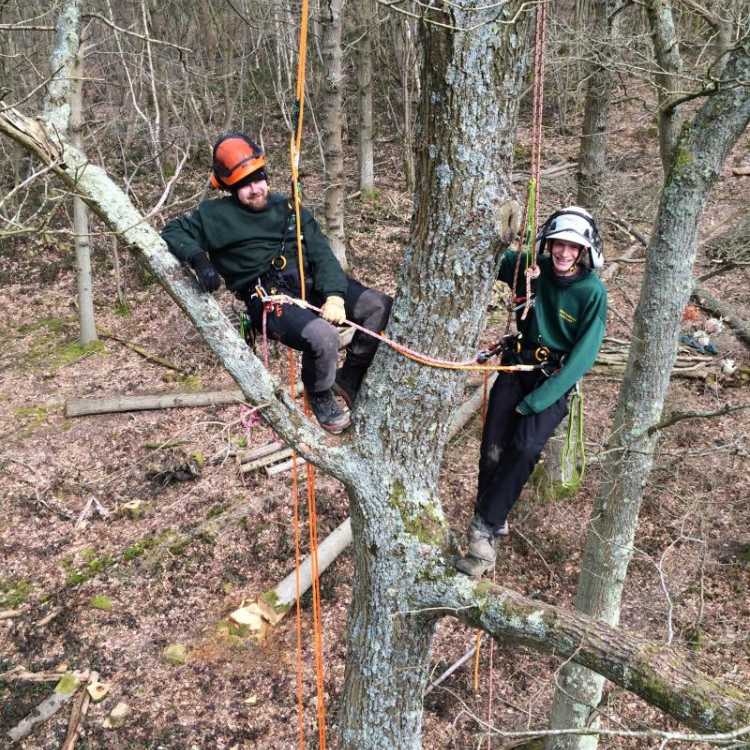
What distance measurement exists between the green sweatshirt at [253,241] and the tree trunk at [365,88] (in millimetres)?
9721

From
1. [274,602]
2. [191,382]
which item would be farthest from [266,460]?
[191,382]

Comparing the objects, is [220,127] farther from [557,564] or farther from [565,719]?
[565,719]

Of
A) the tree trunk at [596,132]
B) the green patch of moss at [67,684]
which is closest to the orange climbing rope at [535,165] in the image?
the tree trunk at [596,132]

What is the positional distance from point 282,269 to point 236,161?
1.96 ft

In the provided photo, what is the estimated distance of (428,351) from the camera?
2.87 metres

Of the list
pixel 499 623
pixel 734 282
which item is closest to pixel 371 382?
pixel 499 623

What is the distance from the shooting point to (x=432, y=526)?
3.13 m

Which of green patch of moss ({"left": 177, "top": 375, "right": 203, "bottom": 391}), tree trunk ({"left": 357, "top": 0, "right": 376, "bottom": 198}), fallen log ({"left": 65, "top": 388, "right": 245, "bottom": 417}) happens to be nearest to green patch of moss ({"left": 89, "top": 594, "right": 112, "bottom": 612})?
fallen log ({"left": 65, "top": 388, "right": 245, "bottom": 417})

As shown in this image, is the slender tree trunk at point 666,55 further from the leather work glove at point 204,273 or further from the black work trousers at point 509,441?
the leather work glove at point 204,273

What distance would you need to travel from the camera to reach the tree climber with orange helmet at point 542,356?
3.33 meters

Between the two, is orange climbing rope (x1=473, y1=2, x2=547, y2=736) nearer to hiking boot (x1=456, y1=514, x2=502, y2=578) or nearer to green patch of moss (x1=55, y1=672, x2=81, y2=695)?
hiking boot (x1=456, y1=514, x2=502, y2=578)

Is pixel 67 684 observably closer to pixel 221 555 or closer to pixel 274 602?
pixel 221 555

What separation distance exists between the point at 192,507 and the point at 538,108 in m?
6.05

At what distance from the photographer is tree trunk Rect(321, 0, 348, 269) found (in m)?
7.80
